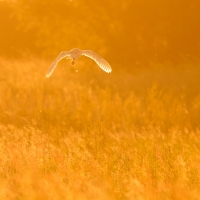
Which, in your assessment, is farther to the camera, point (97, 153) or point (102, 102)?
point (102, 102)

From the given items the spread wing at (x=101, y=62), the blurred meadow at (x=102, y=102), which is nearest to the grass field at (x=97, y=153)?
the blurred meadow at (x=102, y=102)

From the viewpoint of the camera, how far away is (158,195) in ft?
14.4

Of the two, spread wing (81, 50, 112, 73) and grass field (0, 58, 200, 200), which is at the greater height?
spread wing (81, 50, 112, 73)

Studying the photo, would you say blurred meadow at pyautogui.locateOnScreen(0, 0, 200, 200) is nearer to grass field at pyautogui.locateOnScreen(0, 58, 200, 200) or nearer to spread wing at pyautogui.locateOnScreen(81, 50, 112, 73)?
grass field at pyautogui.locateOnScreen(0, 58, 200, 200)

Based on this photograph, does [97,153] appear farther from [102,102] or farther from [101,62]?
[102,102]

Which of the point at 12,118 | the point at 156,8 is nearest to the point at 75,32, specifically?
the point at 156,8

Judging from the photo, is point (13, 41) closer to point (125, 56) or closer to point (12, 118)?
point (125, 56)

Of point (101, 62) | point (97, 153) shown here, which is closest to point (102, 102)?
point (101, 62)

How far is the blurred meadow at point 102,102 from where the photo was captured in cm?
488

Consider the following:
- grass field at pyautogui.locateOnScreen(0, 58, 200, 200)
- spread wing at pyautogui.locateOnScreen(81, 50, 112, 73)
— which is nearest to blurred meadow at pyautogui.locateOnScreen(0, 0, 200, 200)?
grass field at pyautogui.locateOnScreen(0, 58, 200, 200)

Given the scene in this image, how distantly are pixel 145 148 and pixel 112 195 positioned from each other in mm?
1403

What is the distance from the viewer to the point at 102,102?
29.0ft

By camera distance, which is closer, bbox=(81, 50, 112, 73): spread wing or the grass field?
the grass field

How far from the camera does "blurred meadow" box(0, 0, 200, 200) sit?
192 inches
